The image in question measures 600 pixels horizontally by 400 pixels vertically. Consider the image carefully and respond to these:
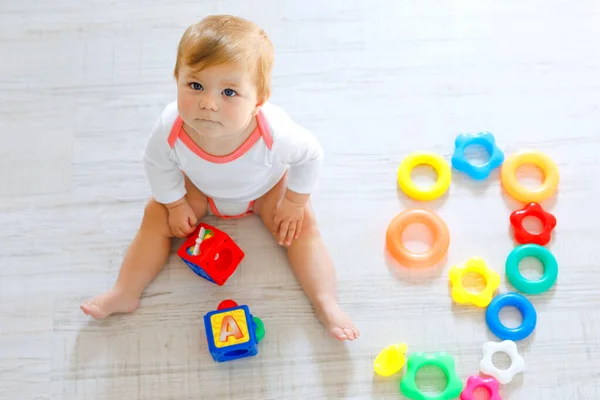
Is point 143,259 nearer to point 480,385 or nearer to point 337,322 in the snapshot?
point 337,322

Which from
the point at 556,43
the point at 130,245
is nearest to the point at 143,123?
the point at 130,245

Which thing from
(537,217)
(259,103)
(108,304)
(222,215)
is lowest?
(108,304)

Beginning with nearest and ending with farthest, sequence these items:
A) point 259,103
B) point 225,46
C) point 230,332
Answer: point 225,46 < point 259,103 < point 230,332

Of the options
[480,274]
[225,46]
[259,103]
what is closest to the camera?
[225,46]

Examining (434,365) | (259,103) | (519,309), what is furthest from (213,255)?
(519,309)

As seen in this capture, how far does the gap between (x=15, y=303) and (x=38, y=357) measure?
4.1 inches

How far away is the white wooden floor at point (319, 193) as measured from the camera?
50.6 inches

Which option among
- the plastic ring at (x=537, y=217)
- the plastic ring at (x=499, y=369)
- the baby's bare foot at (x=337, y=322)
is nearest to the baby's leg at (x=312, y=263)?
the baby's bare foot at (x=337, y=322)

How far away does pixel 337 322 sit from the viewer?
4.16ft

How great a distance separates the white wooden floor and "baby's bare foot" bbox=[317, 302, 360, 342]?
3cm

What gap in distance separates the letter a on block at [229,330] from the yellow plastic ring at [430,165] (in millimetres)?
399

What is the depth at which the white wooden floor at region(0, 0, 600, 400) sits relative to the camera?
1284 mm

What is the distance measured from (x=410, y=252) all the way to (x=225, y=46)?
539mm

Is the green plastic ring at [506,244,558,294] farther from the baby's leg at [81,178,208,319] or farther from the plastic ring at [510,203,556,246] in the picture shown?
the baby's leg at [81,178,208,319]
